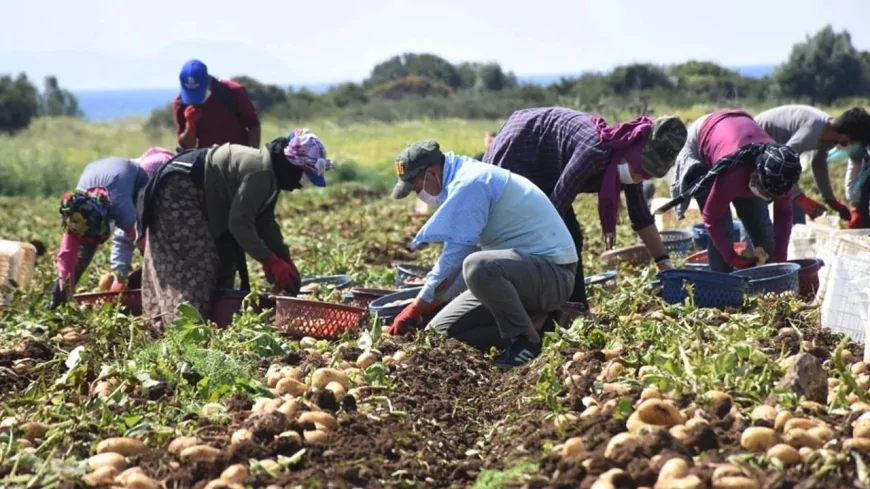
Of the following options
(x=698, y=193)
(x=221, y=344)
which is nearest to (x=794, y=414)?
(x=221, y=344)

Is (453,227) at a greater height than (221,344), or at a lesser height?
greater

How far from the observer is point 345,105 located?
165 feet

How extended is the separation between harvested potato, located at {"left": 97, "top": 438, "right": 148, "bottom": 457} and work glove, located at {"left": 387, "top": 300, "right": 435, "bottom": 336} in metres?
1.95

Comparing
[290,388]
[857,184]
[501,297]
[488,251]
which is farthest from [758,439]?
[857,184]

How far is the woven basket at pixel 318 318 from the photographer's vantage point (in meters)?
5.65

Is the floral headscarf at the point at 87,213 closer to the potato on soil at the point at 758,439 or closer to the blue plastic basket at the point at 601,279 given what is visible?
the blue plastic basket at the point at 601,279

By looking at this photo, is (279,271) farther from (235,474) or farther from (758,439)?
(758,439)

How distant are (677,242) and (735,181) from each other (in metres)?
1.97

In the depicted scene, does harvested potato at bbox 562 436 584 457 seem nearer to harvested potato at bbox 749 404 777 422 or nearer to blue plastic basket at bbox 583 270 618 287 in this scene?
harvested potato at bbox 749 404 777 422

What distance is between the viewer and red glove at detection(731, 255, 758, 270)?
628 centimetres

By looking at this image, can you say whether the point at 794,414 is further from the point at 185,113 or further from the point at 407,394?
the point at 185,113

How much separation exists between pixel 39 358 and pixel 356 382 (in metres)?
1.65

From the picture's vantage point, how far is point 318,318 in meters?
5.66

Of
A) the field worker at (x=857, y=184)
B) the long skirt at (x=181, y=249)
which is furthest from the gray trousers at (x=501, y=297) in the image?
the field worker at (x=857, y=184)
